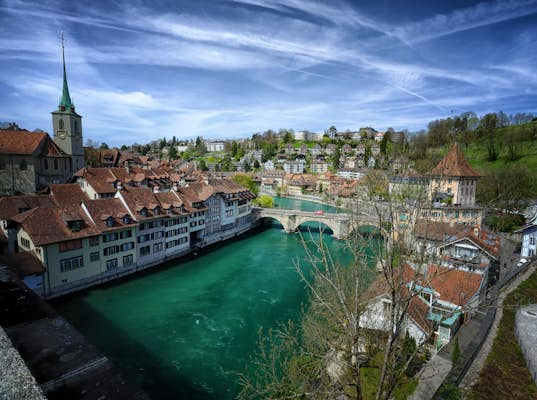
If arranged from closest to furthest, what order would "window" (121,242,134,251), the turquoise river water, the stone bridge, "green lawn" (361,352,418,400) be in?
"green lawn" (361,352,418,400) → the turquoise river water → "window" (121,242,134,251) → the stone bridge

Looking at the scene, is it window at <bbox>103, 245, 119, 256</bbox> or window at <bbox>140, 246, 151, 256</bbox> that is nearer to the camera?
window at <bbox>103, 245, 119, 256</bbox>

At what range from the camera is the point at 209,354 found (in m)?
16.6

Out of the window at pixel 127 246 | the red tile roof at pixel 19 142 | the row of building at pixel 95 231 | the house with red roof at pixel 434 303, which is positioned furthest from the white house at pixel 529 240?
the red tile roof at pixel 19 142

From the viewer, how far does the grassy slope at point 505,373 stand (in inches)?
406

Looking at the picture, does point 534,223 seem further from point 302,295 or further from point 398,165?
point 398,165

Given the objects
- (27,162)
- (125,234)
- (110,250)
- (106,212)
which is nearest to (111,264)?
(110,250)

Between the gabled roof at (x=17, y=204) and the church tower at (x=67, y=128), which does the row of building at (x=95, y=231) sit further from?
the church tower at (x=67, y=128)

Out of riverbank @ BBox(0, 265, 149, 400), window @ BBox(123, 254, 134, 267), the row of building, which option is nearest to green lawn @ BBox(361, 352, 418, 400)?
riverbank @ BBox(0, 265, 149, 400)

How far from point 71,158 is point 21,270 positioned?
26.6 m

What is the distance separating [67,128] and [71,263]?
91.5ft

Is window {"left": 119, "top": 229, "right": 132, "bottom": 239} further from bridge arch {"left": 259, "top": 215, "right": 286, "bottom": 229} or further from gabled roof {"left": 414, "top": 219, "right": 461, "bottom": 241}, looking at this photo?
gabled roof {"left": 414, "top": 219, "right": 461, "bottom": 241}

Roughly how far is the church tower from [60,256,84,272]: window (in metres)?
25.0

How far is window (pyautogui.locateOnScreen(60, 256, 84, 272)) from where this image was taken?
70.3 feet

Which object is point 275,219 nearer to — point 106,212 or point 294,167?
point 106,212
